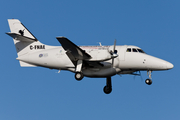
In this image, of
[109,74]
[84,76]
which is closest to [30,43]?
[84,76]

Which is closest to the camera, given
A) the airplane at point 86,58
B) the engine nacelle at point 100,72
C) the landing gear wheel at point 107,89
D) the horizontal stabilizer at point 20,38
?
the airplane at point 86,58

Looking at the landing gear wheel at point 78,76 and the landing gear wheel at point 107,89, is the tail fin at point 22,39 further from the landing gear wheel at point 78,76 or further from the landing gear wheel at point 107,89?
the landing gear wheel at point 107,89

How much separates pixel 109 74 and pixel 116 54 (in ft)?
7.57

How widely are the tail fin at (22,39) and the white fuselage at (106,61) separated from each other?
3.30 ft

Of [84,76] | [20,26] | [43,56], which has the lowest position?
[84,76]

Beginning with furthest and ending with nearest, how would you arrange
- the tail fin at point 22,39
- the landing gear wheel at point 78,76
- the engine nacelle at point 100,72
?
the tail fin at point 22,39
the engine nacelle at point 100,72
the landing gear wheel at point 78,76

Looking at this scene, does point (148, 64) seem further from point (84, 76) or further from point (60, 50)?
point (60, 50)

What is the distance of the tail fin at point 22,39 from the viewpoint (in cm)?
2749

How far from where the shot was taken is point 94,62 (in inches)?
962

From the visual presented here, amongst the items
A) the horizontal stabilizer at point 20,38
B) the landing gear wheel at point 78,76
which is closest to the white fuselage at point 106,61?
the landing gear wheel at point 78,76

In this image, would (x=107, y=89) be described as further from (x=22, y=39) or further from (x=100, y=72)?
(x=22, y=39)

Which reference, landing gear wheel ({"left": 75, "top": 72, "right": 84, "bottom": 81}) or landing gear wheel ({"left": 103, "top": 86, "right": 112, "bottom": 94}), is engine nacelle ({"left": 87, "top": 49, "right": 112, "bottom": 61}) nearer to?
landing gear wheel ({"left": 75, "top": 72, "right": 84, "bottom": 81})

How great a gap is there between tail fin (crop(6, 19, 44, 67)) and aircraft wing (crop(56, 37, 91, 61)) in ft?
15.4

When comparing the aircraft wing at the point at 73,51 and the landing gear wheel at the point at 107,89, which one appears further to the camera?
the landing gear wheel at the point at 107,89
